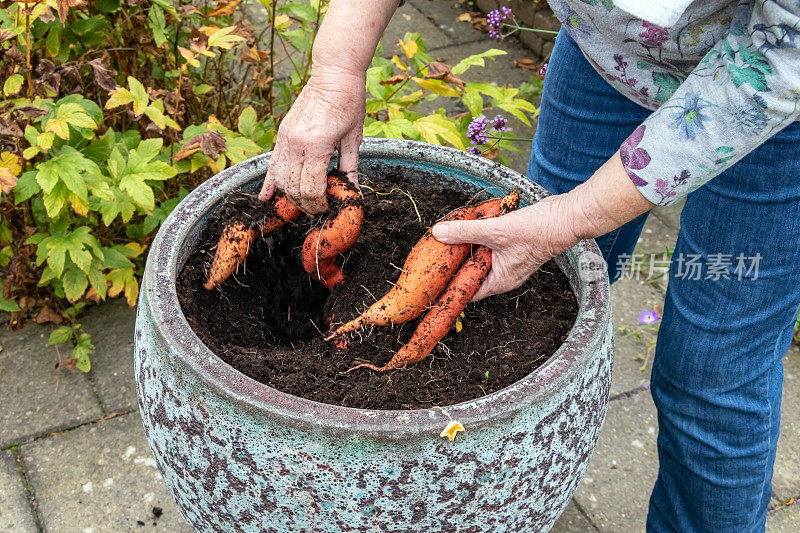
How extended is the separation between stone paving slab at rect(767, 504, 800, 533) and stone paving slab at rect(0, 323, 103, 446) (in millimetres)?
2229

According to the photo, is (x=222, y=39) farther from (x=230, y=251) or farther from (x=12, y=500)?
(x=12, y=500)

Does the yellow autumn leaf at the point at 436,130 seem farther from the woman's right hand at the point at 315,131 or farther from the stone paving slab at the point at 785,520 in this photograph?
the stone paving slab at the point at 785,520

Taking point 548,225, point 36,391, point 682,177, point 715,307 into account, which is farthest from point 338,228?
point 36,391

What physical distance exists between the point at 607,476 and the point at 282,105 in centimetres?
Result: 194

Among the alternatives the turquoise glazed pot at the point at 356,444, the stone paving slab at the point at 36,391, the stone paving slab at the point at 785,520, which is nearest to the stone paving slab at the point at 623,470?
the stone paving slab at the point at 785,520

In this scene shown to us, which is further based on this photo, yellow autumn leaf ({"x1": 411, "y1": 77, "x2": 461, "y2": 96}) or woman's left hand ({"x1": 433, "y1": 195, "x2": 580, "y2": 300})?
yellow autumn leaf ({"x1": 411, "y1": 77, "x2": 461, "y2": 96})

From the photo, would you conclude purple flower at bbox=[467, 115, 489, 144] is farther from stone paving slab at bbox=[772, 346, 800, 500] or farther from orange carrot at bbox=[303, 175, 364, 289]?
stone paving slab at bbox=[772, 346, 800, 500]

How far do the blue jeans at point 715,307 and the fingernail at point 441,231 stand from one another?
62cm

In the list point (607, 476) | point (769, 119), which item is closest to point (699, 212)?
point (769, 119)

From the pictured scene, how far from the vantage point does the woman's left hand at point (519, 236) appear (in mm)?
1446

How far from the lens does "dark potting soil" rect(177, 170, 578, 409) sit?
4.67ft

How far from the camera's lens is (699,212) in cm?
173

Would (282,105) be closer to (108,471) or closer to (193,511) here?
(108,471)

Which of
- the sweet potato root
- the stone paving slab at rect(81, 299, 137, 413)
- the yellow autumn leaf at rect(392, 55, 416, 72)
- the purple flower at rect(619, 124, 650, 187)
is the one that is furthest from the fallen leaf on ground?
the purple flower at rect(619, 124, 650, 187)
